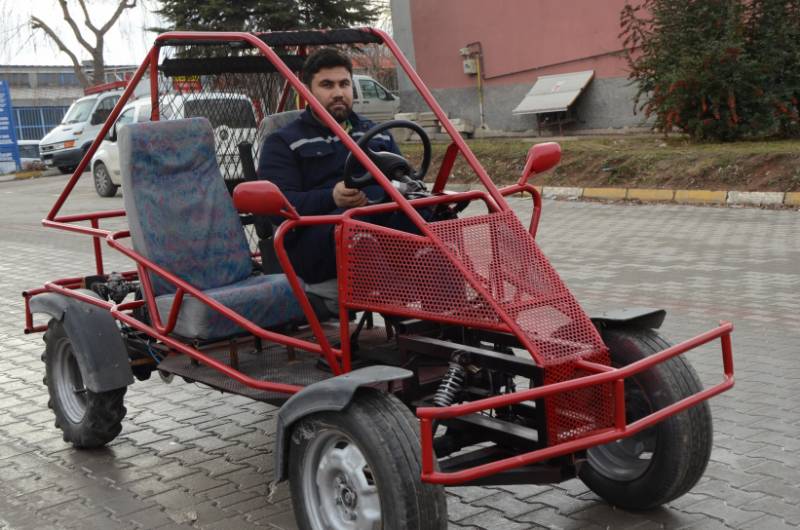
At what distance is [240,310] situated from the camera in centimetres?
470

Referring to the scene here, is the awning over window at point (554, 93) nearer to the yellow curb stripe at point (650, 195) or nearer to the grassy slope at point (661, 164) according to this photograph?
the grassy slope at point (661, 164)

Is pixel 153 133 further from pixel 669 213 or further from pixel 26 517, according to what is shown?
pixel 669 213

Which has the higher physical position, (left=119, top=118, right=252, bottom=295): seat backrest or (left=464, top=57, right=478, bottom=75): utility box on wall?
(left=464, top=57, right=478, bottom=75): utility box on wall

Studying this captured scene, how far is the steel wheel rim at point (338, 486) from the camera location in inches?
138

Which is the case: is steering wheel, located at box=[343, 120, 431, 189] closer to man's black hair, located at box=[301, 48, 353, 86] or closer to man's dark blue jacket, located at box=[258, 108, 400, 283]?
man's dark blue jacket, located at box=[258, 108, 400, 283]

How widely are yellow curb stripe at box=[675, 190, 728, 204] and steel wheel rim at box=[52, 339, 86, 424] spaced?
33.5ft

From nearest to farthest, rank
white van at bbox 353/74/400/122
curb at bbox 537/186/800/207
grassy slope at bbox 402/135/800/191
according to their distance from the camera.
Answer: curb at bbox 537/186/800/207, grassy slope at bbox 402/135/800/191, white van at bbox 353/74/400/122

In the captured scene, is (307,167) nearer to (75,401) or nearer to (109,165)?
(75,401)

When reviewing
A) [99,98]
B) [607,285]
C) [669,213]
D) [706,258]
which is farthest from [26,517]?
[99,98]

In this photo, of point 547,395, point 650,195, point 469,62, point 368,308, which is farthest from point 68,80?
point 547,395

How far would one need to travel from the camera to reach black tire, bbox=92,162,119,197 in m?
21.4

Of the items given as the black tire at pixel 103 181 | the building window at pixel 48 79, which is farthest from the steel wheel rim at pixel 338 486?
the building window at pixel 48 79

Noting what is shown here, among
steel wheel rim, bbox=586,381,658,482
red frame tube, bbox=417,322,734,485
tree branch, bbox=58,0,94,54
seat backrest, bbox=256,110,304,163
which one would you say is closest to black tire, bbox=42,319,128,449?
seat backrest, bbox=256,110,304,163

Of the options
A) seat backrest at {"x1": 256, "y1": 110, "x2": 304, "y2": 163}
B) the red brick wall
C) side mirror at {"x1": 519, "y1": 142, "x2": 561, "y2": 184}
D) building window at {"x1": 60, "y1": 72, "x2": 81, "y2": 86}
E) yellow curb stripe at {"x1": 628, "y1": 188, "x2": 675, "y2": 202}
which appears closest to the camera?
side mirror at {"x1": 519, "y1": 142, "x2": 561, "y2": 184}
